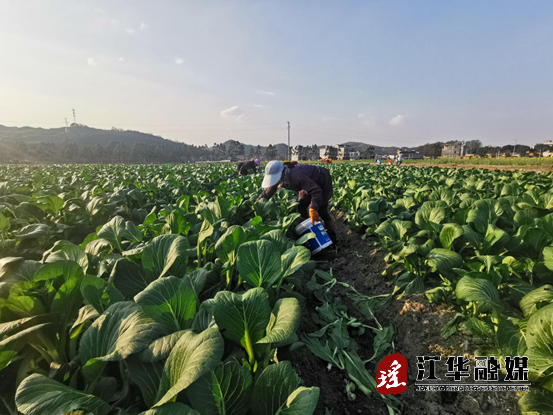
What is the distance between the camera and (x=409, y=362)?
7.80ft

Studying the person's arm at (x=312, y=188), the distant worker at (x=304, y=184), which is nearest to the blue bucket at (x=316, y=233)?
the distant worker at (x=304, y=184)

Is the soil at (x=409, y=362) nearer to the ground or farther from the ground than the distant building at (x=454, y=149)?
nearer to the ground

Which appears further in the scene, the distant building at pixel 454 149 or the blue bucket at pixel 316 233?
the distant building at pixel 454 149

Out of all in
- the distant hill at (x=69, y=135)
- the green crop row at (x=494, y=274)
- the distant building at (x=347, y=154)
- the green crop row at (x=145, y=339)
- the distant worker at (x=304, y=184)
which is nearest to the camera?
the green crop row at (x=145, y=339)

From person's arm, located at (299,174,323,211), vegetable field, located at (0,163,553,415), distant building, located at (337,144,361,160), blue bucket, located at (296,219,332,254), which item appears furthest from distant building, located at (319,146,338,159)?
vegetable field, located at (0,163,553,415)

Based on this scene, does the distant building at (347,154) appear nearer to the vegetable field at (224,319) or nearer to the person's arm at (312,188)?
the person's arm at (312,188)

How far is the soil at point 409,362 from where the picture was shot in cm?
184

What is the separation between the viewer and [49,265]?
127cm

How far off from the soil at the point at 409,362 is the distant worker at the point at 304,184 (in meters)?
1.72

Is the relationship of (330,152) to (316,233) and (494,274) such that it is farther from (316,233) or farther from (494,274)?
(494,274)

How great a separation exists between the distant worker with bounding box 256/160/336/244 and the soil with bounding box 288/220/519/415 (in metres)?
1.72

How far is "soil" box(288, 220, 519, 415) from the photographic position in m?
1.84

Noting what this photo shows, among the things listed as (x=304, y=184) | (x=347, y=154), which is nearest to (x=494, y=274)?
(x=304, y=184)

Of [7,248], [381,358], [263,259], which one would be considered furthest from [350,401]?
[7,248]
